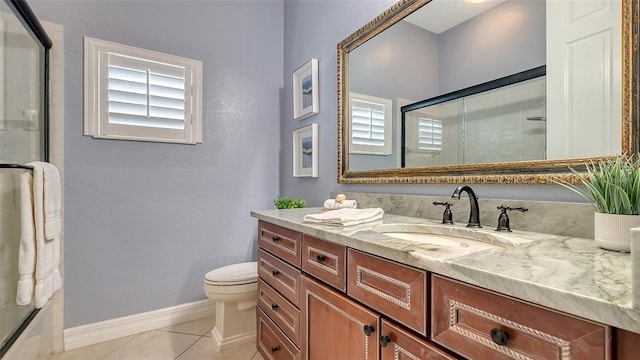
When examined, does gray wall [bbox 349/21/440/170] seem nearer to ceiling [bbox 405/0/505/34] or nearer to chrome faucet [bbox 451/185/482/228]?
ceiling [bbox 405/0/505/34]

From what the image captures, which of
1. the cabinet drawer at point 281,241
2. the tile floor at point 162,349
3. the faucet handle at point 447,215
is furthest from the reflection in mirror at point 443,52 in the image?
the tile floor at point 162,349

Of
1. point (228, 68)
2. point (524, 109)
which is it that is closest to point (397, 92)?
point (524, 109)

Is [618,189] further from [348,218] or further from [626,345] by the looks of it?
[348,218]

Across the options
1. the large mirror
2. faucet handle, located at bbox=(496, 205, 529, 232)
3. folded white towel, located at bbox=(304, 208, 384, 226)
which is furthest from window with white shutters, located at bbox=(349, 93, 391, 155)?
faucet handle, located at bbox=(496, 205, 529, 232)

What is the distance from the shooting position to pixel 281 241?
4.77 feet

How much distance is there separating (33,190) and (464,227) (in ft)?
6.22

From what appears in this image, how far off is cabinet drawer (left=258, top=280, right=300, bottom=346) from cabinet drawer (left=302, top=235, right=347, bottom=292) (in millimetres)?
257

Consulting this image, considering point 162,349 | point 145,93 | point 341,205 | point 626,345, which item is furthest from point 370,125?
point 162,349

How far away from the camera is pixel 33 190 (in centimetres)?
138

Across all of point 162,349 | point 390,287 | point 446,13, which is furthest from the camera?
point 162,349

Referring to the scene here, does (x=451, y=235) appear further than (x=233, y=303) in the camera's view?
No

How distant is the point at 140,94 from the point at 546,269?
2.42m

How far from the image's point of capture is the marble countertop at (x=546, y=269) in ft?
1.48

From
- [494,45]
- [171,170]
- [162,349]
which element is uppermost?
[494,45]
